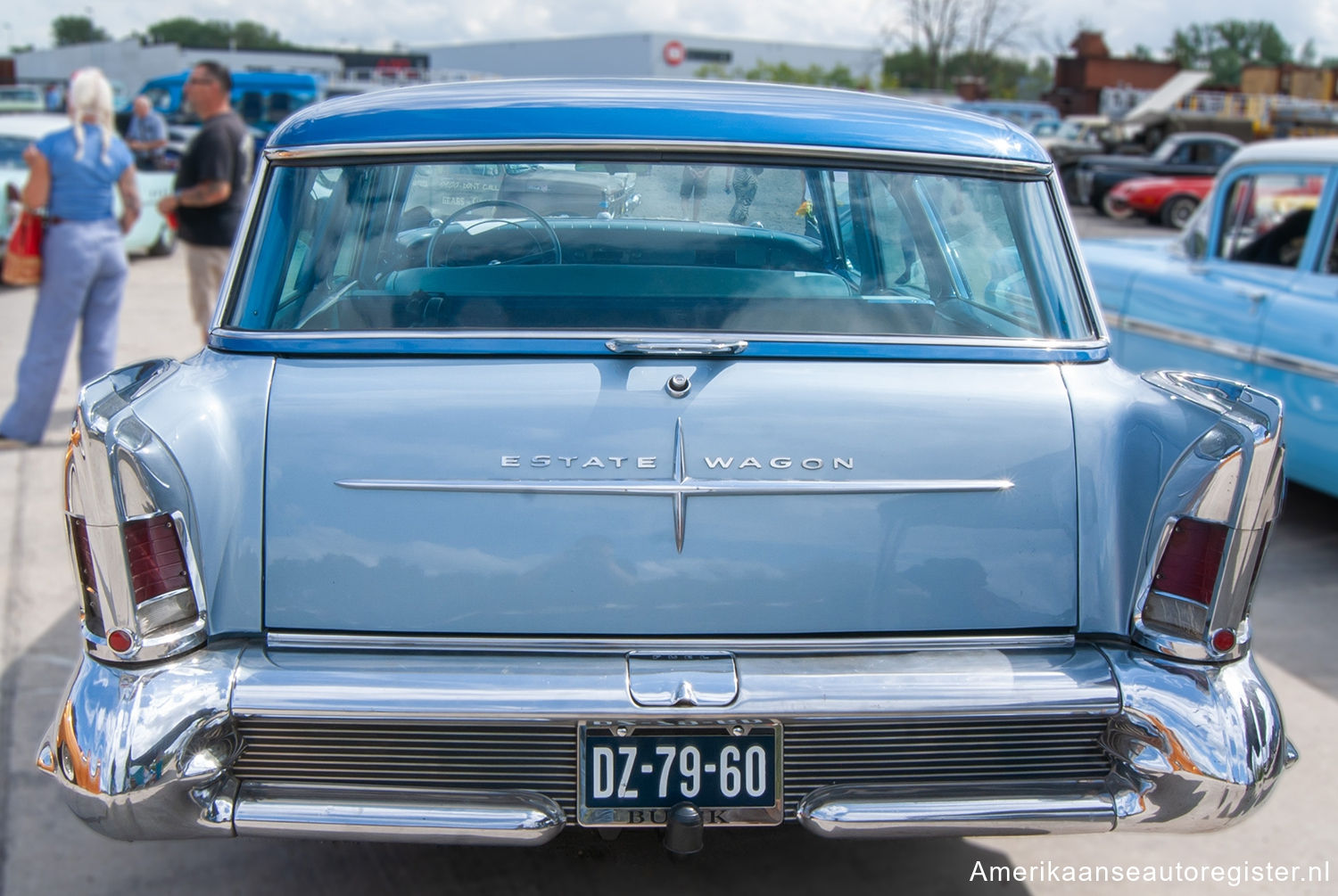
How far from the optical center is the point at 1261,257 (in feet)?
18.0

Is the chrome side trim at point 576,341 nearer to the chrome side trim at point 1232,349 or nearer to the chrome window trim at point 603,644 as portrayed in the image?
the chrome window trim at point 603,644

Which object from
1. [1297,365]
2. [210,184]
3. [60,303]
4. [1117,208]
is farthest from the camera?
[1117,208]

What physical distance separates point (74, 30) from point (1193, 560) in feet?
444

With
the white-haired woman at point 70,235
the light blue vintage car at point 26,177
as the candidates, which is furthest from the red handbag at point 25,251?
the light blue vintage car at point 26,177

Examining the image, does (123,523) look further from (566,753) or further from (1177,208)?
(1177,208)

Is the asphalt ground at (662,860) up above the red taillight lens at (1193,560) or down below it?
below

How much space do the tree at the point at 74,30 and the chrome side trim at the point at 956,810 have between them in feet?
416

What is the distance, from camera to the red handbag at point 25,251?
5.68 meters

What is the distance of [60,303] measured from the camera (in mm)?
5852

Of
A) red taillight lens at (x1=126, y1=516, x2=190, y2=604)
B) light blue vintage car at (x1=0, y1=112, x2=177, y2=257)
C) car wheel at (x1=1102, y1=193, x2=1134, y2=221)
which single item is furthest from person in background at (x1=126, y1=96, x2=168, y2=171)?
car wheel at (x1=1102, y1=193, x2=1134, y2=221)

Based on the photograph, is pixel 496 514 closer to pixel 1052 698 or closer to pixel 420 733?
pixel 420 733

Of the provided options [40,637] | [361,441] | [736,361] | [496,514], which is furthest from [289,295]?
[40,637]

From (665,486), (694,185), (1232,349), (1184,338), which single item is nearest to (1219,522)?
(665,486)

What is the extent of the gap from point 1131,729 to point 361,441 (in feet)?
4.79
